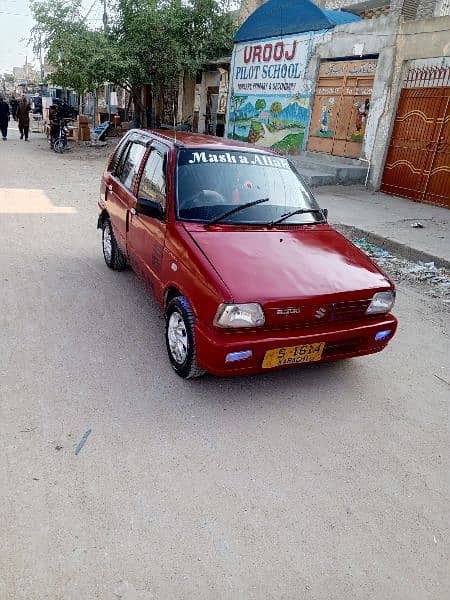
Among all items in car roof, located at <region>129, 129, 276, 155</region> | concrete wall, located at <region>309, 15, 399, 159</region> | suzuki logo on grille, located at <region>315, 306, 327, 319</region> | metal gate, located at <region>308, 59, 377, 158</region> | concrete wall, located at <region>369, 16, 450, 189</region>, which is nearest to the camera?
suzuki logo on grille, located at <region>315, 306, 327, 319</region>

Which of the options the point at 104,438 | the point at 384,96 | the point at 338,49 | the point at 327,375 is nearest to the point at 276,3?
the point at 338,49

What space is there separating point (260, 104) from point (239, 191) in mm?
14239

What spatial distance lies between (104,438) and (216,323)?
0.98 meters

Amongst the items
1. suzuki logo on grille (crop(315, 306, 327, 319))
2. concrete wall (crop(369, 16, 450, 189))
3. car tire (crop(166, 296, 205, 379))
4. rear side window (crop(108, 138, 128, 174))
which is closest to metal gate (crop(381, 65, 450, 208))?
concrete wall (crop(369, 16, 450, 189))

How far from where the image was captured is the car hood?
3030 millimetres

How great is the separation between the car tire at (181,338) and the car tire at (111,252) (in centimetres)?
192

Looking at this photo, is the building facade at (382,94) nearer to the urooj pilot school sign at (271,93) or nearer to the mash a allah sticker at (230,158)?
the urooj pilot school sign at (271,93)

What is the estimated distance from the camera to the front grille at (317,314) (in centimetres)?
300

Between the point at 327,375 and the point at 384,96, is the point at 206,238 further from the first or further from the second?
the point at 384,96

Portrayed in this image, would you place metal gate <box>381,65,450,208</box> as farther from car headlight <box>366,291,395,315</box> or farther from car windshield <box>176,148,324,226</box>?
car headlight <box>366,291,395,315</box>

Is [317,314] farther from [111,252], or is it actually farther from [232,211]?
[111,252]

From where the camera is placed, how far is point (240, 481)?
256 centimetres

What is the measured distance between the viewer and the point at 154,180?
4.11 m

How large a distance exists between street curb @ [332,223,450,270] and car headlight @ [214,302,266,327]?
455 cm
